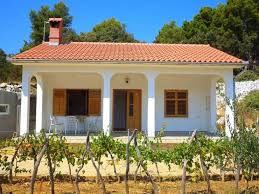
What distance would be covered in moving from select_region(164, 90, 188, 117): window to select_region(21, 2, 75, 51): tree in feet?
81.3

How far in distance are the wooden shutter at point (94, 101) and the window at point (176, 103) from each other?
328cm

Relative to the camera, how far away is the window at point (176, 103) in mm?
18297

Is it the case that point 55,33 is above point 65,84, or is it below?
above

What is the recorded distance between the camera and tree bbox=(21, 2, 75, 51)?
1652 inches

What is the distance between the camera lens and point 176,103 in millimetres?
18312

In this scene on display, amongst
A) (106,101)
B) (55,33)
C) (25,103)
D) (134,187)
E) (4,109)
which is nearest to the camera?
(134,187)

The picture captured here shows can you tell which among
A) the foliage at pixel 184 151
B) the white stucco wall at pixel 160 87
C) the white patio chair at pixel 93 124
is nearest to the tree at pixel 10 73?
the white stucco wall at pixel 160 87

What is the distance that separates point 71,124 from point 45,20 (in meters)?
28.9

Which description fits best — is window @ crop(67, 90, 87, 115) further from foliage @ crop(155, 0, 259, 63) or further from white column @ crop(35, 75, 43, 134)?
foliage @ crop(155, 0, 259, 63)

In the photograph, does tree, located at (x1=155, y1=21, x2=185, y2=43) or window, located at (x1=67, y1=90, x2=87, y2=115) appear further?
tree, located at (x1=155, y1=21, x2=185, y2=43)

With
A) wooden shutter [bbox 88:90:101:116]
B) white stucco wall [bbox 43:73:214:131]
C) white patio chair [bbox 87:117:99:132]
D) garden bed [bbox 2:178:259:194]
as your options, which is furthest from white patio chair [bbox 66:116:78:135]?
garden bed [bbox 2:178:259:194]

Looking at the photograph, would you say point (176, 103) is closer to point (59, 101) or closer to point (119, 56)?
point (119, 56)

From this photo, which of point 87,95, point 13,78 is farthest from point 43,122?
point 13,78

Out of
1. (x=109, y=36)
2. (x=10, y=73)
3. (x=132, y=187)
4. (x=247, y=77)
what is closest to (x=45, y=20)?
(x=109, y=36)
